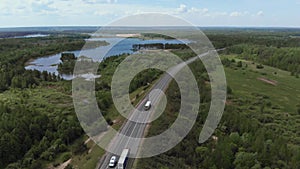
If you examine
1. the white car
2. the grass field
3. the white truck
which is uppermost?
the white truck

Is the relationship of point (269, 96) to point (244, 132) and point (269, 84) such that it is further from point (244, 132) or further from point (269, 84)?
point (244, 132)

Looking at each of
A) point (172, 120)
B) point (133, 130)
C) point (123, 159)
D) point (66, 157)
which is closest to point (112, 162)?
point (123, 159)

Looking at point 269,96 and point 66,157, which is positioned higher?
point 66,157

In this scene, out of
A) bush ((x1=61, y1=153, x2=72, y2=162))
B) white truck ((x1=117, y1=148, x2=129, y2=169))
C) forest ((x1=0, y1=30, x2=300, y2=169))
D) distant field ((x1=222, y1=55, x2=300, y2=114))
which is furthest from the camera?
distant field ((x1=222, y1=55, x2=300, y2=114))

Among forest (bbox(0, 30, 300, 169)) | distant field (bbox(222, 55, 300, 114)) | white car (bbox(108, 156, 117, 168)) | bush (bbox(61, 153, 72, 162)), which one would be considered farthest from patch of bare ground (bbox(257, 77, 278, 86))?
white car (bbox(108, 156, 117, 168))

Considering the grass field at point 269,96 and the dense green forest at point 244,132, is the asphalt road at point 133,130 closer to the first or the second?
the dense green forest at point 244,132

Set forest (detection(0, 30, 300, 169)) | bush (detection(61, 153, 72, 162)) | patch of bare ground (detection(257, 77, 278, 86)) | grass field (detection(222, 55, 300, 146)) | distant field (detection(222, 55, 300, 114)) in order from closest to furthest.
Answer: forest (detection(0, 30, 300, 169))
bush (detection(61, 153, 72, 162))
grass field (detection(222, 55, 300, 146))
distant field (detection(222, 55, 300, 114))
patch of bare ground (detection(257, 77, 278, 86))

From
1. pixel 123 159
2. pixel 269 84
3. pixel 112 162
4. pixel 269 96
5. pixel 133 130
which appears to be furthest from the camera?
pixel 269 84

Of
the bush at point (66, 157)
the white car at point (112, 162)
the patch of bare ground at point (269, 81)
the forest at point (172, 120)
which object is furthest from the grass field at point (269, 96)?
the bush at point (66, 157)

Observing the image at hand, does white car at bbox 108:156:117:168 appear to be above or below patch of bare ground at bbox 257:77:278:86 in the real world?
above

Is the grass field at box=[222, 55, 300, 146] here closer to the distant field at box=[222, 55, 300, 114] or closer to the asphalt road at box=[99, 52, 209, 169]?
the distant field at box=[222, 55, 300, 114]

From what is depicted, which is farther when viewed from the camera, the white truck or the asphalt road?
the asphalt road

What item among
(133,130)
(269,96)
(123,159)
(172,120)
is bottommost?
(269,96)
